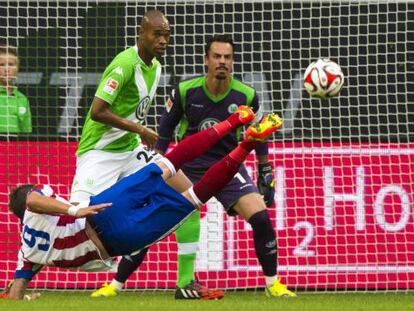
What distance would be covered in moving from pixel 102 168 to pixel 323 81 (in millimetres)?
1895

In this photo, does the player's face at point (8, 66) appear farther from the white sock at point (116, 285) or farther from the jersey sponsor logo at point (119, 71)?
the white sock at point (116, 285)

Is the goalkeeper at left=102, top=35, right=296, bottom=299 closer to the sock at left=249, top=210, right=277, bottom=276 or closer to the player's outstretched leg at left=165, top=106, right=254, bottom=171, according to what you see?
the sock at left=249, top=210, right=277, bottom=276

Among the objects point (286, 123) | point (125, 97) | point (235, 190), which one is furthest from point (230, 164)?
point (286, 123)

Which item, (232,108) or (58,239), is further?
(232,108)

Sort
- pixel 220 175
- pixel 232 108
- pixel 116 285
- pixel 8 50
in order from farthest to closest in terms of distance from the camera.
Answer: pixel 8 50 < pixel 116 285 < pixel 232 108 < pixel 220 175

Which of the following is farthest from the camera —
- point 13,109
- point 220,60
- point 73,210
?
point 13,109

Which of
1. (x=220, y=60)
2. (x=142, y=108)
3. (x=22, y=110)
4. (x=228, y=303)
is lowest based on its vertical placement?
(x=228, y=303)

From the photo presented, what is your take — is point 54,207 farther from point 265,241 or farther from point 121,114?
point 265,241

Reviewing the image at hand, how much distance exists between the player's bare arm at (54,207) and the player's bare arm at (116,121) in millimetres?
858

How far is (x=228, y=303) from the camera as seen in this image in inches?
369

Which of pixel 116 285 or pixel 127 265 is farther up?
pixel 127 265

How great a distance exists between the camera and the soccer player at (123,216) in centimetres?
901

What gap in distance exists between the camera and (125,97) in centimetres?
993

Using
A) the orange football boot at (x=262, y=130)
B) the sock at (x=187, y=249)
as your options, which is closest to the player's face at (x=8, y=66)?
the sock at (x=187, y=249)
